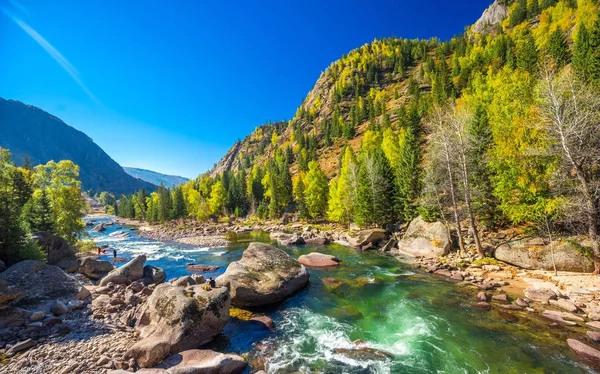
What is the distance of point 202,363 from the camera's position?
29.8 feet

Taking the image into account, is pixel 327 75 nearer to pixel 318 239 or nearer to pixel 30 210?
pixel 318 239

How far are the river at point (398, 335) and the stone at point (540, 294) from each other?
224 centimetres

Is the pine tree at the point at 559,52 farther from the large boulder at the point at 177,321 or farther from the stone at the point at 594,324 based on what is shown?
the large boulder at the point at 177,321

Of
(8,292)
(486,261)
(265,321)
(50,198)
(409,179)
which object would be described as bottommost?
(265,321)

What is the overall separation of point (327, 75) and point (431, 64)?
82.5 m

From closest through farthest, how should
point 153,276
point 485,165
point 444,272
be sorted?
point 444,272 → point 153,276 → point 485,165

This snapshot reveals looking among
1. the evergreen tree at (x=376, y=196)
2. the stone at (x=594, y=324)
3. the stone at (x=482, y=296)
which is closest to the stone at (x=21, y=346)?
the stone at (x=482, y=296)

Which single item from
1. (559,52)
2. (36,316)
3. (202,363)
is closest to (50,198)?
(36,316)

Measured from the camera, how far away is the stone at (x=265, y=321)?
13066 mm

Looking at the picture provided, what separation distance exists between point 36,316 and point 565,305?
86.5ft

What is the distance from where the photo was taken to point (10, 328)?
10656mm

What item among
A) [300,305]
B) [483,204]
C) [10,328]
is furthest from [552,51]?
[10,328]

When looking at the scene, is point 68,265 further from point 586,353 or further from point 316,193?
point 316,193

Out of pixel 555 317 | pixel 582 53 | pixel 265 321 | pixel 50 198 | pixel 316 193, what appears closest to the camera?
pixel 555 317
